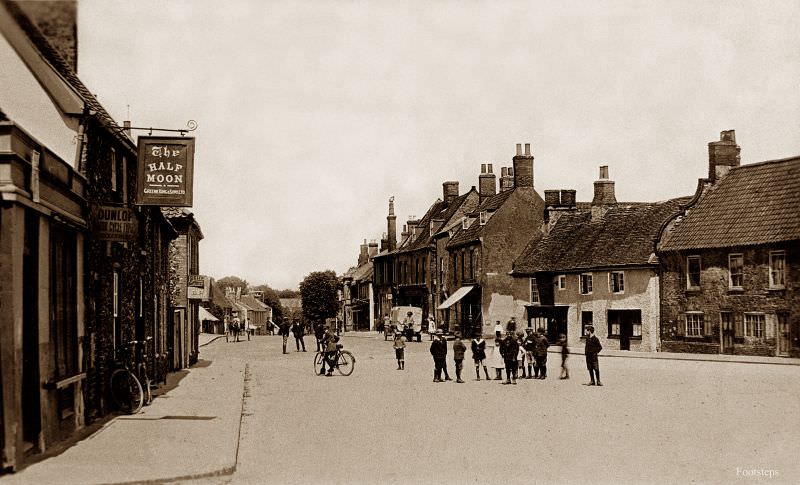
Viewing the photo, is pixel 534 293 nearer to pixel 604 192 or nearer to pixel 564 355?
pixel 604 192

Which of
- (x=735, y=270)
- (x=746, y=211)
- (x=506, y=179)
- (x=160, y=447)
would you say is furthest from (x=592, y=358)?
(x=506, y=179)

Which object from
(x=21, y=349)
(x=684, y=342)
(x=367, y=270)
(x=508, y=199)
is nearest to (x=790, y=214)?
(x=684, y=342)

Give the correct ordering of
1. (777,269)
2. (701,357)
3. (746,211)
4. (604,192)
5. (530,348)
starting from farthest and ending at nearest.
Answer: (604,192), (746,211), (701,357), (777,269), (530,348)

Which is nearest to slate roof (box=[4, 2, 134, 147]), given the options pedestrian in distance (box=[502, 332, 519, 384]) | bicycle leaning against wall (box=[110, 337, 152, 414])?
bicycle leaning against wall (box=[110, 337, 152, 414])

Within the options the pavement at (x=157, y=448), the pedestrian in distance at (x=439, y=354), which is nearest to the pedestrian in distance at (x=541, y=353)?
the pedestrian in distance at (x=439, y=354)

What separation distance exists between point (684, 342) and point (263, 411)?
26.0 m

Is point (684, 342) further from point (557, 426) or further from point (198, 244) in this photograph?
point (557, 426)

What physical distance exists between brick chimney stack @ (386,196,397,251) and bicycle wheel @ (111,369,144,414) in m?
63.1

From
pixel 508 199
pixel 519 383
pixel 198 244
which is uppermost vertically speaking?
pixel 508 199

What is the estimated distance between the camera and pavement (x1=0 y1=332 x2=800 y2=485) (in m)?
9.94

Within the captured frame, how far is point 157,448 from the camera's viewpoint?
12023 millimetres

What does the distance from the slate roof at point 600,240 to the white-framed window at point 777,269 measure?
6.57 metres

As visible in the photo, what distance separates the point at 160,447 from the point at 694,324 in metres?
30.6

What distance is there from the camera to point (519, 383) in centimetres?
2375
